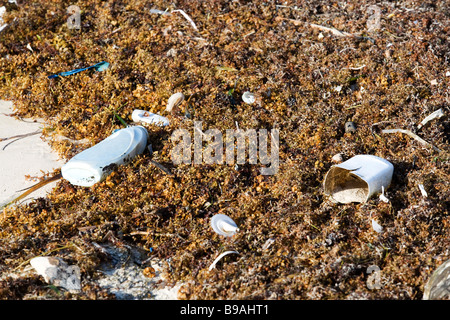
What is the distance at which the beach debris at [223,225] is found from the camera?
13.6ft

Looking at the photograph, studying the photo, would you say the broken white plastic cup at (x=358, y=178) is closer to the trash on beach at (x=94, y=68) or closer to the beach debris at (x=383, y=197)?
the beach debris at (x=383, y=197)

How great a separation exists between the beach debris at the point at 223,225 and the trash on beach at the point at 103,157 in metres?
1.23

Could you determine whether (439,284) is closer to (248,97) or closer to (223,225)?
(223,225)

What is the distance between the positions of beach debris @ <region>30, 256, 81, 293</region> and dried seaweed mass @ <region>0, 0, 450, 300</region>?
0.07 meters

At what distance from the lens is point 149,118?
5395mm

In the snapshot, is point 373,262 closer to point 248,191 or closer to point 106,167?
point 248,191

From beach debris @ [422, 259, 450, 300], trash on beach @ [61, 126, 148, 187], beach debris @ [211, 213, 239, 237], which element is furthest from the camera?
trash on beach @ [61, 126, 148, 187]

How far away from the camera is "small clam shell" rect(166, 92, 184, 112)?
543cm

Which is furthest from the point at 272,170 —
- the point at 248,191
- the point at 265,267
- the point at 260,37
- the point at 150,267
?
the point at 260,37

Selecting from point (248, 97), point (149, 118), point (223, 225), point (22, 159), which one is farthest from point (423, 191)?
point (22, 159)

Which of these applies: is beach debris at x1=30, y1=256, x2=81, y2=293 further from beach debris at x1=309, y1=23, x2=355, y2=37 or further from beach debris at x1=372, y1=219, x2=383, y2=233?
beach debris at x1=309, y1=23, x2=355, y2=37

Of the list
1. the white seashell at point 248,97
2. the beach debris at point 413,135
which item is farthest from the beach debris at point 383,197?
the white seashell at point 248,97

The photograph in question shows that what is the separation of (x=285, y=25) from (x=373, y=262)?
13.1 ft

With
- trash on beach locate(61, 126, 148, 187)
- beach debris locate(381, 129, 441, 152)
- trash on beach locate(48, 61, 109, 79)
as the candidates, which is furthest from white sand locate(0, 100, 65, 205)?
beach debris locate(381, 129, 441, 152)
